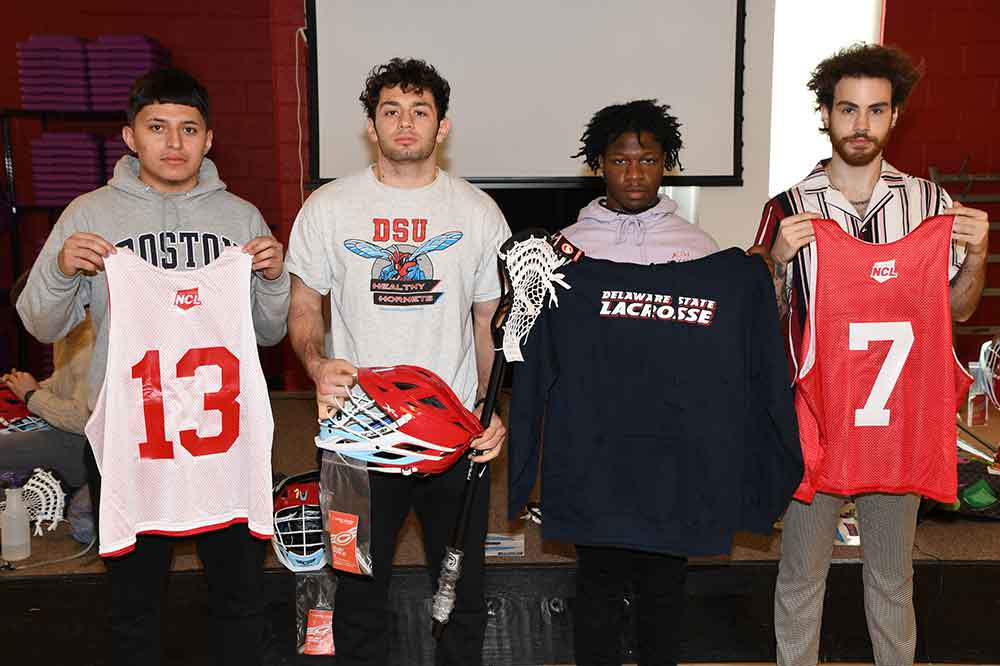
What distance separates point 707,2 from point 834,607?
10.8 ft

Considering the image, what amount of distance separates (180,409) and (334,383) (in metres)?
0.43

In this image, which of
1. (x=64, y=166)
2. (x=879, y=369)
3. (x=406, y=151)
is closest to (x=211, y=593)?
(x=406, y=151)

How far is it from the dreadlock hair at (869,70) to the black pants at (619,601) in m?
1.29

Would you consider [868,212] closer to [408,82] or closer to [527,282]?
[527,282]

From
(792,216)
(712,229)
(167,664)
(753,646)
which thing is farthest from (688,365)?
(712,229)

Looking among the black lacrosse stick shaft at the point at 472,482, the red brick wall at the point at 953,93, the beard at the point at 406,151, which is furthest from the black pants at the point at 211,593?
the red brick wall at the point at 953,93

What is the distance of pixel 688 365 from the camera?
226 cm

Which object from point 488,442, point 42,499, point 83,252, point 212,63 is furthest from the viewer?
point 212,63

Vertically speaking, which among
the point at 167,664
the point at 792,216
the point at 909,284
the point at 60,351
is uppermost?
the point at 792,216

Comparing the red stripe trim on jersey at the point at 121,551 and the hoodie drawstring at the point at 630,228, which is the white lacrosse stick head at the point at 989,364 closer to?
the hoodie drawstring at the point at 630,228

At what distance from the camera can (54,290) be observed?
2246 millimetres

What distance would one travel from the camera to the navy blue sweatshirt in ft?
7.39

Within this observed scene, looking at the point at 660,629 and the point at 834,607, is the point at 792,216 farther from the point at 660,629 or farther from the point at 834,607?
the point at 834,607

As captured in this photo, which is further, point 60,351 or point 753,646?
point 60,351
